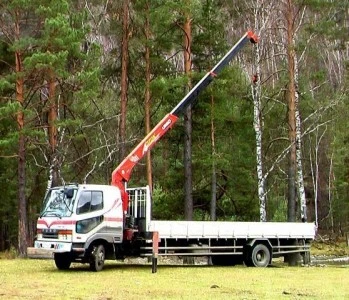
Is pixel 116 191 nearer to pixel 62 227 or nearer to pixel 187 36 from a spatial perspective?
pixel 62 227

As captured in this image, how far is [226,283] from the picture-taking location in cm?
1394

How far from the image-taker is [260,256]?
1964 centimetres

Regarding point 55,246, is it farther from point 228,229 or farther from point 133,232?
point 228,229

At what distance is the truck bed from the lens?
58.8 ft

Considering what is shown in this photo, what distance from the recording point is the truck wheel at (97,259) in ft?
55.0

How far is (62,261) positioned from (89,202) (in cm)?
218

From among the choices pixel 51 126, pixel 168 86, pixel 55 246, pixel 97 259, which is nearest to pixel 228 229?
pixel 97 259

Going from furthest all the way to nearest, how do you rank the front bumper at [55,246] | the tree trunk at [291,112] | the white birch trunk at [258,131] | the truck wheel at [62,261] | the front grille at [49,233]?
the tree trunk at [291,112], the white birch trunk at [258,131], the truck wheel at [62,261], the front grille at [49,233], the front bumper at [55,246]

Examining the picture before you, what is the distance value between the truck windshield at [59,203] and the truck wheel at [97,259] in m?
1.30

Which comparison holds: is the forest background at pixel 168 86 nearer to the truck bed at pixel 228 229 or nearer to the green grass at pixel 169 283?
the truck bed at pixel 228 229

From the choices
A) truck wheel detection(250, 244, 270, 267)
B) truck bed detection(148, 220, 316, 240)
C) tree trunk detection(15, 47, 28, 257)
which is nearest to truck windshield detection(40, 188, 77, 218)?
truck bed detection(148, 220, 316, 240)

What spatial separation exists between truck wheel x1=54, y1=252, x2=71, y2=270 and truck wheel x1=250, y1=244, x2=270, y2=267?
561 cm

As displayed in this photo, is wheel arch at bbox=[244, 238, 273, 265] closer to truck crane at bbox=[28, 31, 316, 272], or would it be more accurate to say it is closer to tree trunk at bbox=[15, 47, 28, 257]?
truck crane at bbox=[28, 31, 316, 272]

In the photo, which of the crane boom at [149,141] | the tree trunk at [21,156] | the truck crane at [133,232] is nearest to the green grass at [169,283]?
the truck crane at [133,232]
